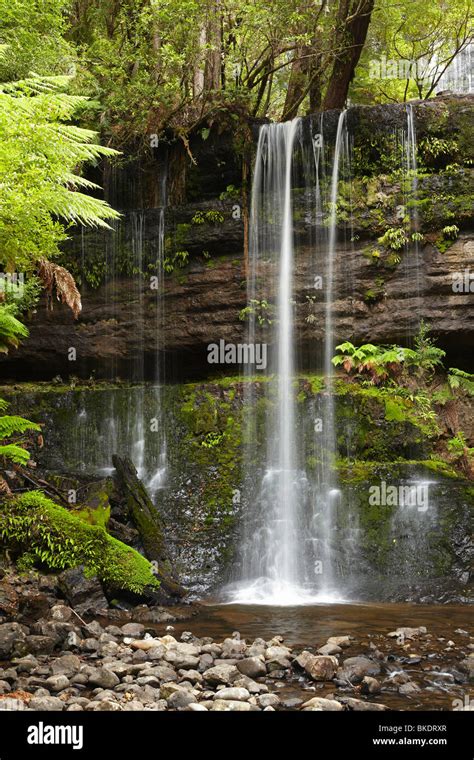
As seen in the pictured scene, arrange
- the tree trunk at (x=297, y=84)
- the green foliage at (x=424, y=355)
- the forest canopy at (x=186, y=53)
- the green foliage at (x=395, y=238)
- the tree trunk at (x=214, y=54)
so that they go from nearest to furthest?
the green foliage at (x=424, y=355) → the green foliage at (x=395, y=238) → the forest canopy at (x=186, y=53) → the tree trunk at (x=214, y=54) → the tree trunk at (x=297, y=84)

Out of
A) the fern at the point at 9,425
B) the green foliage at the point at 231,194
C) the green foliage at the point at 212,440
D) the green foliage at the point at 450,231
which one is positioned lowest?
the green foliage at the point at 212,440

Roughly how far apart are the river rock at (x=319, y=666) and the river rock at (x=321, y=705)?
0.64 m

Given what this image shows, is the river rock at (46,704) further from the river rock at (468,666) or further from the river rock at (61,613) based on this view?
the river rock at (468,666)

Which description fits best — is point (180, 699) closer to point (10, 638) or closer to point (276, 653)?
point (276, 653)

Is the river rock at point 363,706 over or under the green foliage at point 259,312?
under

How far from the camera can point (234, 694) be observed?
481 centimetres

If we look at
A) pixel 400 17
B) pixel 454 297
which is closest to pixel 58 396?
pixel 454 297

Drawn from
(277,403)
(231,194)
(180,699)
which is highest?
(231,194)

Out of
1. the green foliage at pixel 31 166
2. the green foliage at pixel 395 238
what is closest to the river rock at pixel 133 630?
the green foliage at pixel 31 166

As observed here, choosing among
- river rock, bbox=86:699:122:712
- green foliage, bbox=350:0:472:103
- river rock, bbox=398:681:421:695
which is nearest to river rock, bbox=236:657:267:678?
river rock, bbox=398:681:421:695

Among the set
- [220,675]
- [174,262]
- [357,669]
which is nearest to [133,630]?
[220,675]

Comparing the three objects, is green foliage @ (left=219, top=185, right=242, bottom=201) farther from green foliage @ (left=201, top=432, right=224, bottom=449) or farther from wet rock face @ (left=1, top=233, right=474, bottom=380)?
green foliage @ (left=201, top=432, right=224, bottom=449)

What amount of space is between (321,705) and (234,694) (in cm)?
63

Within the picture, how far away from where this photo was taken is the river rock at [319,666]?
5.34 meters
